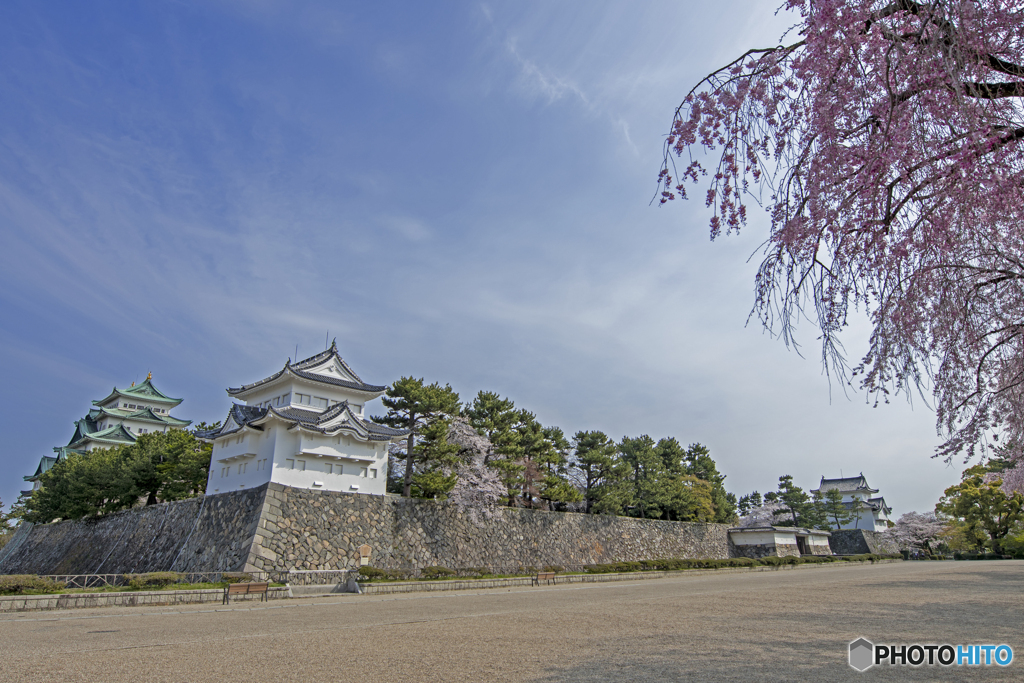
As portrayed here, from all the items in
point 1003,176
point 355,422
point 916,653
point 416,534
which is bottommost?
point 916,653

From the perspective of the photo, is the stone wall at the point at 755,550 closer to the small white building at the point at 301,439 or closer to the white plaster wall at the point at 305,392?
the small white building at the point at 301,439

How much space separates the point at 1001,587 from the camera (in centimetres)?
1444

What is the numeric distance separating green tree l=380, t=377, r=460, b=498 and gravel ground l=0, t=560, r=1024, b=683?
11098 mm

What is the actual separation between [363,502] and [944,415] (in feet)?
60.1

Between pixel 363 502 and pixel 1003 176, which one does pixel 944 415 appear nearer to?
pixel 1003 176

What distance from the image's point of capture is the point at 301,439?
64.4ft

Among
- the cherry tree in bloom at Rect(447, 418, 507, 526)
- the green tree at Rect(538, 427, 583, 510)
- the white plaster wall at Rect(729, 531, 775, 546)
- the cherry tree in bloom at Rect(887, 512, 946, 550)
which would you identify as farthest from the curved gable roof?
the cherry tree in bloom at Rect(887, 512, 946, 550)

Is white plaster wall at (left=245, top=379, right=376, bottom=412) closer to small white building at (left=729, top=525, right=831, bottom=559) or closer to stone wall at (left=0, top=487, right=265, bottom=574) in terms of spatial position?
stone wall at (left=0, top=487, right=265, bottom=574)

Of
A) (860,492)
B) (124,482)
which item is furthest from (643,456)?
(860,492)

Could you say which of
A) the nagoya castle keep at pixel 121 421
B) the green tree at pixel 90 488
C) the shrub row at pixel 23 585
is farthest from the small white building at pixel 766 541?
the nagoya castle keep at pixel 121 421

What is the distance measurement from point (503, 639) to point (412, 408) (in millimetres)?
16674

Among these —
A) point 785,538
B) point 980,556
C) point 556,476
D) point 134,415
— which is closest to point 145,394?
point 134,415

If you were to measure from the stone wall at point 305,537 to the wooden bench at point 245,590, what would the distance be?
3686 millimetres

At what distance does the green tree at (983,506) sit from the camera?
108 feet
